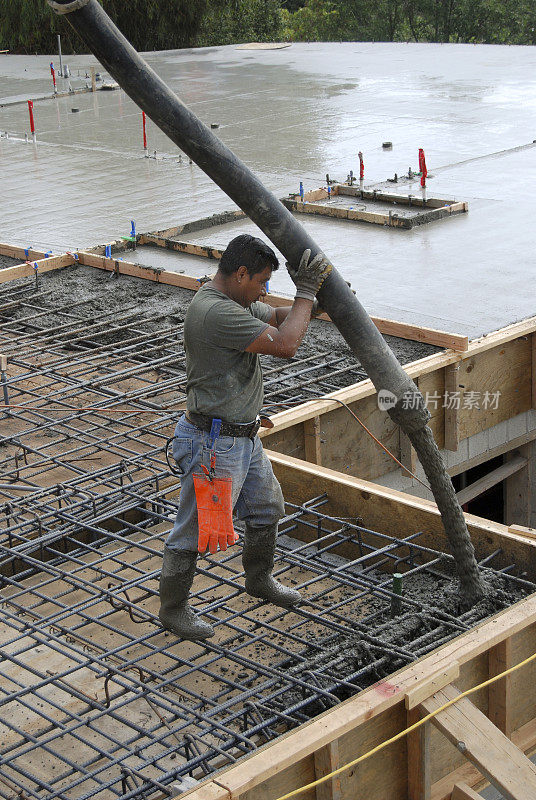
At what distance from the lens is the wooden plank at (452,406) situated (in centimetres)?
784

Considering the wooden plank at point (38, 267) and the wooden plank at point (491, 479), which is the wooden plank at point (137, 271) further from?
the wooden plank at point (491, 479)

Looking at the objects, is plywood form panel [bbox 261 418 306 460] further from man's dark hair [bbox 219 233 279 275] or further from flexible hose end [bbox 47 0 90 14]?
flexible hose end [bbox 47 0 90 14]

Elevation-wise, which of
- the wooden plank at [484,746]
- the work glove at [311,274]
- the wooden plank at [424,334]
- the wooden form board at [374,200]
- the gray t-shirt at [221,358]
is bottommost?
the wooden plank at [484,746]

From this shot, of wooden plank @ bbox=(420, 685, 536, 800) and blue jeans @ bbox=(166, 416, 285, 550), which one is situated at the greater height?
blue jeans @ bbox=(166, 416, 285, 550)

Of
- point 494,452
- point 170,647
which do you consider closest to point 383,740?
point 170,647

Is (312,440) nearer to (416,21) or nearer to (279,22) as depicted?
(279,22)

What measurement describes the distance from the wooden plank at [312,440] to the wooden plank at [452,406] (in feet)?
4.11

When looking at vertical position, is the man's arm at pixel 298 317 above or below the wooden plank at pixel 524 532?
above

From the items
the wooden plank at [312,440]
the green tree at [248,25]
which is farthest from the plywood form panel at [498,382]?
the green tree at [248,25]

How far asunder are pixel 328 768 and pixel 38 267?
7.17m

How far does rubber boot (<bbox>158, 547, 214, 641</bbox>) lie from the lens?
186 inches

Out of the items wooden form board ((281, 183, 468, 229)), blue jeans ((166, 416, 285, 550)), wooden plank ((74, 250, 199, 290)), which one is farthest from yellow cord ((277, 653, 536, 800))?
wooden form board ((281, 183, 468, 229))

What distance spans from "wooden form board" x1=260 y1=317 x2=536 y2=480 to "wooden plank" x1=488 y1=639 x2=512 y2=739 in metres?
2.38

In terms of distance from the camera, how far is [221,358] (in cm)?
450
